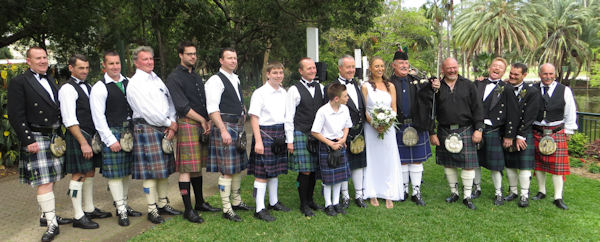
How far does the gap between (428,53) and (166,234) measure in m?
43.6

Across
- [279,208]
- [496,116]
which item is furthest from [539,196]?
[279,208]

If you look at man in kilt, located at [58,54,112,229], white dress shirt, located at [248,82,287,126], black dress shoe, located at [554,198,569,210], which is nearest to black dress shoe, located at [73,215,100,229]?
man in kilt, located at [58,54,112,229]

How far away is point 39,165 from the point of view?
378cm

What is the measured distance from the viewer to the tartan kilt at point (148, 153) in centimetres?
404

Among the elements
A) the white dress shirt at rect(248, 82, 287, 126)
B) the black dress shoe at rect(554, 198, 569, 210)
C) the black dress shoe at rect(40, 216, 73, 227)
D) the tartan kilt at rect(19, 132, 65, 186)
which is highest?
the white dress shirt at rect(248, 82, 287, 126)

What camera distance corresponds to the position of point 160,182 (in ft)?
14.6

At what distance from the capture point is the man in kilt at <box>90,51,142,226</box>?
3.92 meters

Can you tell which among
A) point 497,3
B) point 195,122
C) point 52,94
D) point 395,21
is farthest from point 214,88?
point 497,3

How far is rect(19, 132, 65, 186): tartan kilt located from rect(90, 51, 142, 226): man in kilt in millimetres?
462

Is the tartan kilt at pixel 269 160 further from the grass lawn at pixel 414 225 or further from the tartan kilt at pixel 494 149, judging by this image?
the tartan kilt at pixel 494 149

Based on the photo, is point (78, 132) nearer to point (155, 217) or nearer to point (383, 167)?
point (155, 217)

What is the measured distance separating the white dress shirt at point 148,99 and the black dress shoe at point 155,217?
103 centimetres

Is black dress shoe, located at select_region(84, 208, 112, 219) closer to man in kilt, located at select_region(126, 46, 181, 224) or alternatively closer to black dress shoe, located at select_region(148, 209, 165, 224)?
black dress shoe, located at select_region(148, 209, 165, 224)

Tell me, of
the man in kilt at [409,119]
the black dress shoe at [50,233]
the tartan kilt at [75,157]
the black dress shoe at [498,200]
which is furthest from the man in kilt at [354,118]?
the black dress shoe at [50,233]
